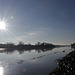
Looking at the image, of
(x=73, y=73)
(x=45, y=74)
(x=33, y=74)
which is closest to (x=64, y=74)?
(x=73, y=73)

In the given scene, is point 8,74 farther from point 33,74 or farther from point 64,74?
point 64,74

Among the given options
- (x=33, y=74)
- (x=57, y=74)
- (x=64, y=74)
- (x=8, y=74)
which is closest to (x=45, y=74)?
(x=33, y=74)

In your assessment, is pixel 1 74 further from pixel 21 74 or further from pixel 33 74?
pixel 33 74

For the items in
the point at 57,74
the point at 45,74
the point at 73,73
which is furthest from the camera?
the point at 45,74

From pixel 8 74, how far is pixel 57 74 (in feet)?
40.5

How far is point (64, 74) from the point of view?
968 inches

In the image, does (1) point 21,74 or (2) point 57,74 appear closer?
(2) point 57,74

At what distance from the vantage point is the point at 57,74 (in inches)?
1025

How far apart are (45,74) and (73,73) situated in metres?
8.21

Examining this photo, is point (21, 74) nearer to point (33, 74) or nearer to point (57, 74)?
point (33, 74)

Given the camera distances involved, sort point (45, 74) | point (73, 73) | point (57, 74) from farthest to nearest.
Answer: point (45, 74)
point (57, 74)
point (73, 73)

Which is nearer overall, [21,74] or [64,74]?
[64,74]

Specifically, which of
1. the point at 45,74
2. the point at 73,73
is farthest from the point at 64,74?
the point at 45,74

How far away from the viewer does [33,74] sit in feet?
100
